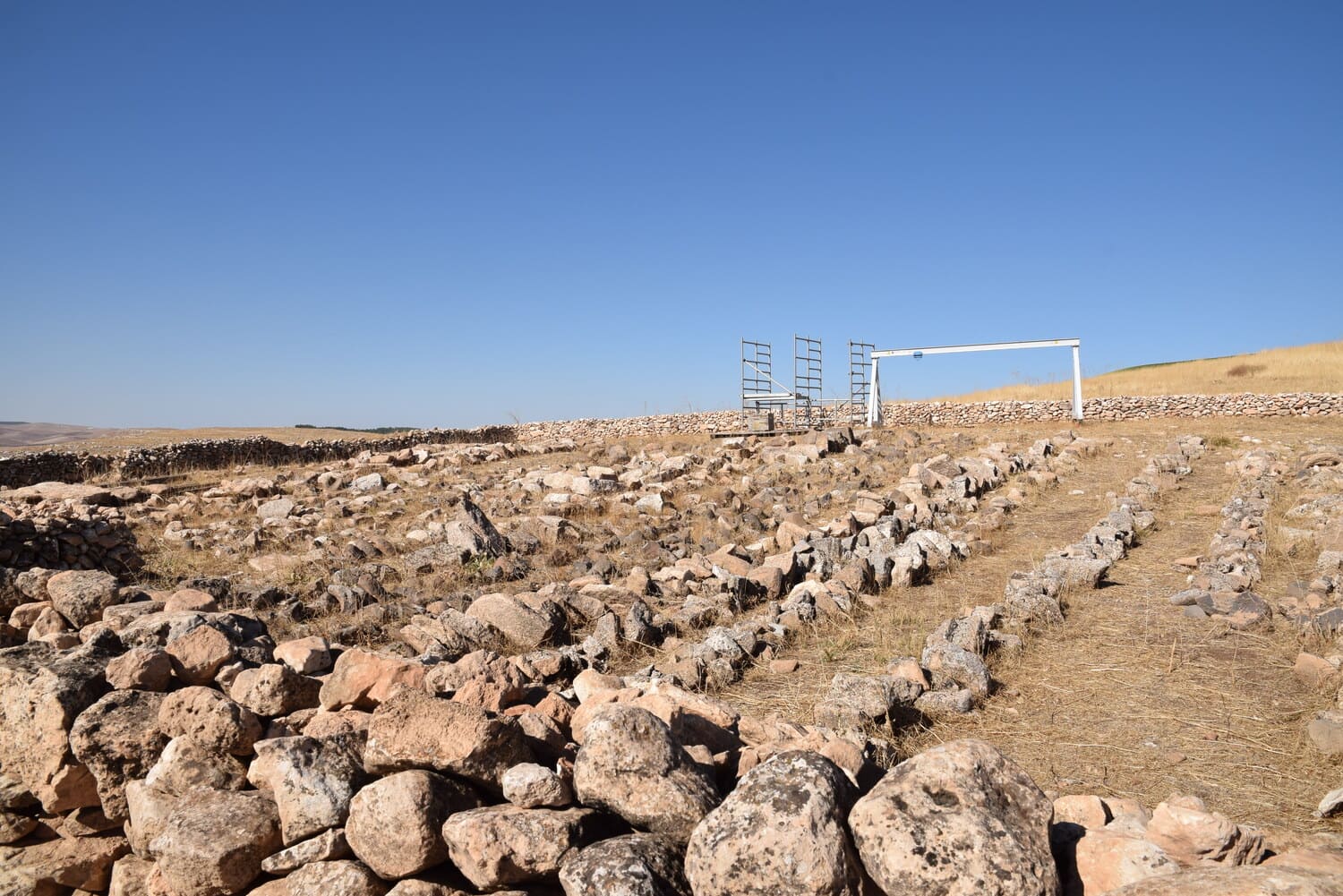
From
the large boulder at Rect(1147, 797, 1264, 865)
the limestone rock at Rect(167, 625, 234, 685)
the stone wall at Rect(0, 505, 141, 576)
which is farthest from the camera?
the stone wall at Rect(0, 505, 141, 576)

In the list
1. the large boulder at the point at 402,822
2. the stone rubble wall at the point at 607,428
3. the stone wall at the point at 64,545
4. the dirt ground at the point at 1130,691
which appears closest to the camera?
the large boulder at the point at 402,822

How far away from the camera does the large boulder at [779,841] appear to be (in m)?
2.48

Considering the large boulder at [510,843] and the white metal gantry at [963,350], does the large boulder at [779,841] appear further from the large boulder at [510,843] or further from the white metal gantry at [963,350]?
the white metal gantry at [963,350]

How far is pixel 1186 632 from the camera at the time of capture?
671 centimetres

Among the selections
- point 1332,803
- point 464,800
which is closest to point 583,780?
point 464,800

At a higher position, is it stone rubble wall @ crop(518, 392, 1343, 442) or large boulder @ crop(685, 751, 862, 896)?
stone rubble wall @ crop(518, 392, 1343, 442)

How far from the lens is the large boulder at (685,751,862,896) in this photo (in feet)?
8.15

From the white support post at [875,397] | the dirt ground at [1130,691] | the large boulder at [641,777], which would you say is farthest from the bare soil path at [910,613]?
the white support post at [875,397]

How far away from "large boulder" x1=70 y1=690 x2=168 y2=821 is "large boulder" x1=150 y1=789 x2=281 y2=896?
0.75 metres

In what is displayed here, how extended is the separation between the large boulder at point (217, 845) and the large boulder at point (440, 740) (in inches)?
21.0

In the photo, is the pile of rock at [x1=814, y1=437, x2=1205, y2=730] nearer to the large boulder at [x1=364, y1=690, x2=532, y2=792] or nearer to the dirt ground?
the dirt ground

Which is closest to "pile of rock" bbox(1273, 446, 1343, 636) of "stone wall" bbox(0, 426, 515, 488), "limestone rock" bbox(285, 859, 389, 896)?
"limestone rock" bbox(285, 859, 389, 896)

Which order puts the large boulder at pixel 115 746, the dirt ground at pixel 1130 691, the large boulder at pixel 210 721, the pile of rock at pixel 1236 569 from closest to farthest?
Result: the large boulder at pixel 210 721, the large boulder at pixel 115 746, the dirt ground at pixel 1130 691, the pile of rock at pixel 1236 569

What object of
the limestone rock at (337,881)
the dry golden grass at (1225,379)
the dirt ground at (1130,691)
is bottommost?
the dirt ground at (1130,691)
